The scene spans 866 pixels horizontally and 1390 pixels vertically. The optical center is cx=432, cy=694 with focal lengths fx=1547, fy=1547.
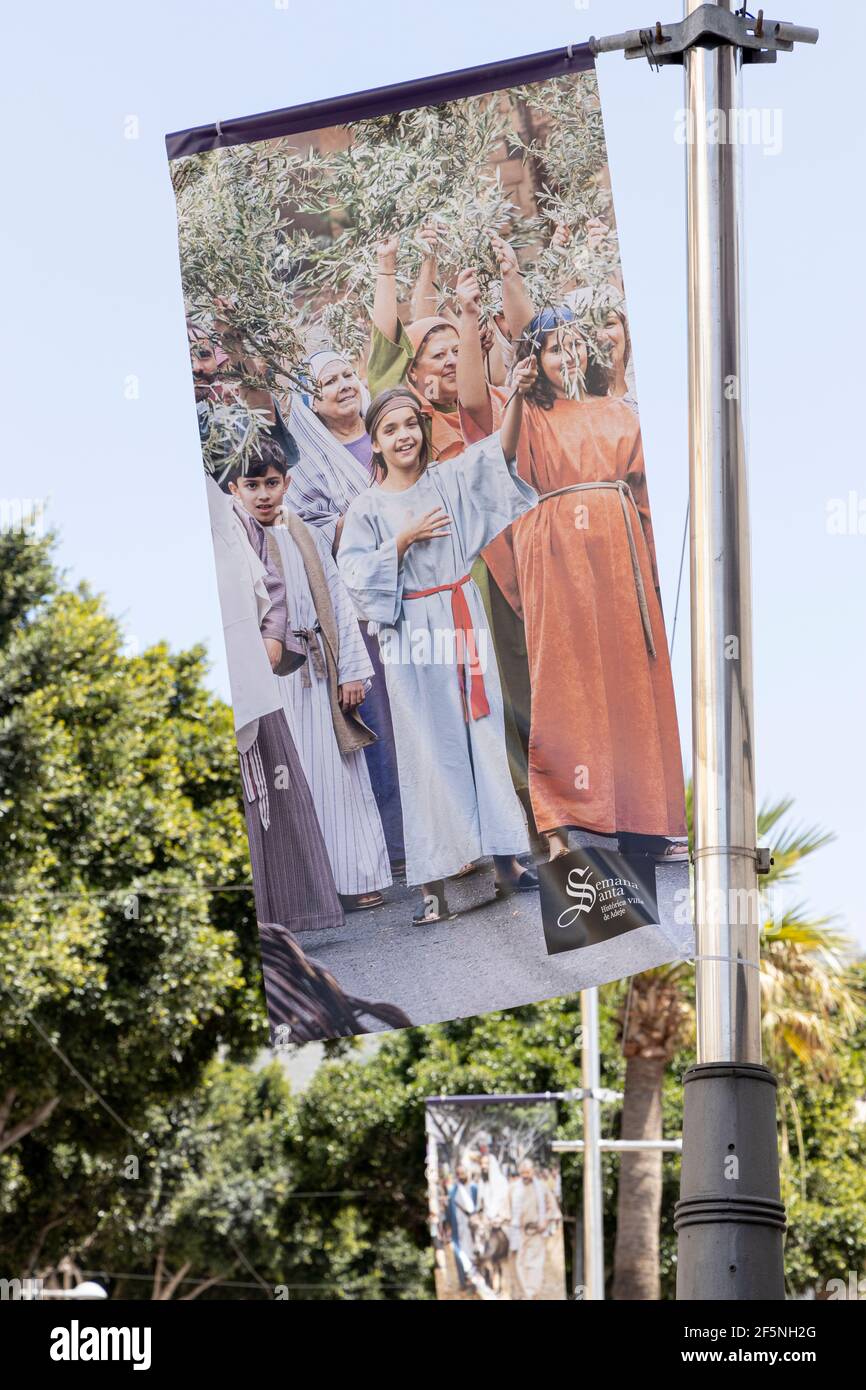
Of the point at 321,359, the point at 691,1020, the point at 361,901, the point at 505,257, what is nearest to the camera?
the point at 361,901

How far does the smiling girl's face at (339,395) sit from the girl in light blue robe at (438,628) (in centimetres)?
9

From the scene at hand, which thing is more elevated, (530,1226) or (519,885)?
(519,885)

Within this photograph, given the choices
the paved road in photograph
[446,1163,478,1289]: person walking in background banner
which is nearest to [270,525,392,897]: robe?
the paved road in photograph

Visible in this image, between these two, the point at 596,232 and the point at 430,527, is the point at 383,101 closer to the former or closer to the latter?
the point at 596,232

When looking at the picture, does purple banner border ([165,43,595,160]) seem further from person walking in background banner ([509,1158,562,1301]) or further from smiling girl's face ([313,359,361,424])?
person walking in background banner ([509,1158,562,1301])

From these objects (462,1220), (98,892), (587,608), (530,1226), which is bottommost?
(530,1226)

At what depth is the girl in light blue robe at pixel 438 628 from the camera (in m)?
6.02

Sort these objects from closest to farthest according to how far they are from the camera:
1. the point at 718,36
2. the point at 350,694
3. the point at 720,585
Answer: the point at 720,585 → the point at 718,36 → the point at 350,694

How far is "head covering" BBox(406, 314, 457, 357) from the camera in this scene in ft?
21.0

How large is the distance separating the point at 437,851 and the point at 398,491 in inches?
58.4

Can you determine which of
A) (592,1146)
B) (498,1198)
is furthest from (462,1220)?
(592,1146)

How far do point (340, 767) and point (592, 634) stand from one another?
1.12 m

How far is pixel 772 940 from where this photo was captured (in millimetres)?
20188

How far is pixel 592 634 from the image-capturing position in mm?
5973
